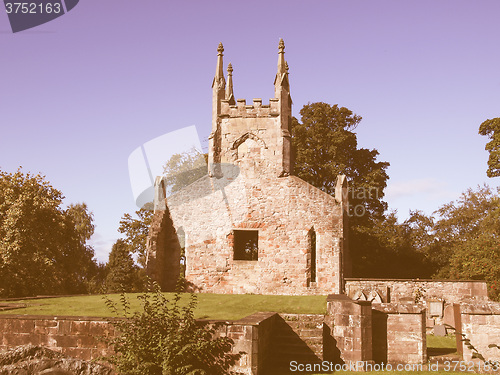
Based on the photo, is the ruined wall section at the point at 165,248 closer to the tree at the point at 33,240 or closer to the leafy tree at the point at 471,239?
the tree at the point at 33,240

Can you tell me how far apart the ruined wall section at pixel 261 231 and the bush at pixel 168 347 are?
11.9m

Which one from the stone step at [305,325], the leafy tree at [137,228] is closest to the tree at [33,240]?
the leafy tree at [137,228]

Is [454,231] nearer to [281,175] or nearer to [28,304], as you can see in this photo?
[281,175]

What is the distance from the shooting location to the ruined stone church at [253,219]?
2078 centimetres

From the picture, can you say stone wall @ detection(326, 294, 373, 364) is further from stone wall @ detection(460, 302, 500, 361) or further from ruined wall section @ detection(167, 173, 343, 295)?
ruined wall section @ detection(167, 173, 343, 295)

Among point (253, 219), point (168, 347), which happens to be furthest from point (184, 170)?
point (168, 347)

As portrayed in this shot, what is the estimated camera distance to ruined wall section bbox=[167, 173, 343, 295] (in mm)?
20719

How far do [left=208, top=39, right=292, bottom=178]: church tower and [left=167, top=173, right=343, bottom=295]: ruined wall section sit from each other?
64cm

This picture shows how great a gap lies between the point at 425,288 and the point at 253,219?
7828 millimetres

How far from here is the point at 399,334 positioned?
11.9 metres

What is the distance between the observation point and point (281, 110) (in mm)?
22906

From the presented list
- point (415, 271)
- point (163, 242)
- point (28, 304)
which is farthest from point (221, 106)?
point (415, 271)

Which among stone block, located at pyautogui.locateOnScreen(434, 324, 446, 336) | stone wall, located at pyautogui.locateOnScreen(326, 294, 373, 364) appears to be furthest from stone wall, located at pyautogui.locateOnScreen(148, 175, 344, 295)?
stone wall, located at pyautogui.locateOnScreen(326, 294, 373, 364)

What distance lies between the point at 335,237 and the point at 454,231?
28473 mm
